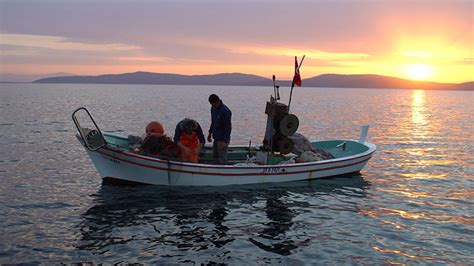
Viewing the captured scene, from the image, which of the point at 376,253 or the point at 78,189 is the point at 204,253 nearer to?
the point at 376,253

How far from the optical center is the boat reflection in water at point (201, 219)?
10375 millimetres

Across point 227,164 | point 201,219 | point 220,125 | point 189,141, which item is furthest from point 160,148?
point 201,219

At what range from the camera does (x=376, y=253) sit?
10.5 m

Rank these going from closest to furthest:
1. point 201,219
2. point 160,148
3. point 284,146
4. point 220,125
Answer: point 201,219, point 160,148, point 220,125, point 284,146

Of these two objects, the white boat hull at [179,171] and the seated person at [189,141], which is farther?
the seated person at [189,141]

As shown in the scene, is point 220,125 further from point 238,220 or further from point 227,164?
point 238,220

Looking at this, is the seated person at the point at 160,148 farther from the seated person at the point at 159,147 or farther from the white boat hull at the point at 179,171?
the white boat hull at the point at 179,171

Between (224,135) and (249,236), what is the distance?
16.5 ft

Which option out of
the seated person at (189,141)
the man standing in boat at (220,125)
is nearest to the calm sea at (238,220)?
the seated person at (189,141)

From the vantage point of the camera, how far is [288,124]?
1648 cm

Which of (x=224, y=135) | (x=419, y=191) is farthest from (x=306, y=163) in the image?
(x=419, y=191)

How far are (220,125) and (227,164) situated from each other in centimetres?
193

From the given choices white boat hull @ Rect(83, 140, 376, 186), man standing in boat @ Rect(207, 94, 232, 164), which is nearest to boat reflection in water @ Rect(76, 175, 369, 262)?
white boat hull @ Rect(83, 140, 376, 186)

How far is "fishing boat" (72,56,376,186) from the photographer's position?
14.5 meters
